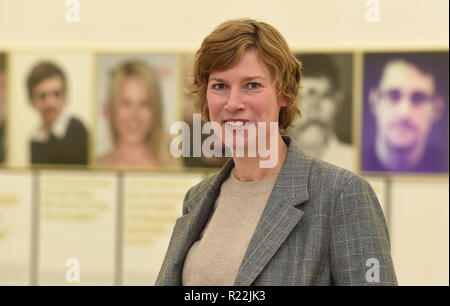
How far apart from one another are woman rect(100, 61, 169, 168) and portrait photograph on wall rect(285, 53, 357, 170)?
89 cm

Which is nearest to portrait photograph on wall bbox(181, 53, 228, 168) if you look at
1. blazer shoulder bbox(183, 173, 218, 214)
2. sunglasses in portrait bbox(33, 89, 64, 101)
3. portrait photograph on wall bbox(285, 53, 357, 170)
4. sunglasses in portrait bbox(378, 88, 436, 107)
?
portrait photograph on wall bbox(285, 53, 357, 170)

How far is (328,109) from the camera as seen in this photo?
137 inches

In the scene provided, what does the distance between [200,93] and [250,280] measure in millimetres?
652

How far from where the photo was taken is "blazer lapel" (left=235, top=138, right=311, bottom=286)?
1494mm

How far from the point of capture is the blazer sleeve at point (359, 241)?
4.66 feet

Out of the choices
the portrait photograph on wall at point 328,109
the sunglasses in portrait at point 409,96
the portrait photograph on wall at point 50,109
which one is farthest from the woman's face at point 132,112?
the sunglasses in portrait at point 409,96

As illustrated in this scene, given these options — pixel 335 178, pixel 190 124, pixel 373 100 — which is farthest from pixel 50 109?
pixel 335 178

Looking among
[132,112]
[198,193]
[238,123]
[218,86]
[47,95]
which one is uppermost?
[47,95]

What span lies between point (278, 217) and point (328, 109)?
2046 millimetres

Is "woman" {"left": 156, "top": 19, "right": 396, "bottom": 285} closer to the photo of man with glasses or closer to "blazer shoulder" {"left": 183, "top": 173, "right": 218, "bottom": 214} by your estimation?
"blazer shoulder" {"left": 183, "top": 173, "right": 218, "bottom": 214}

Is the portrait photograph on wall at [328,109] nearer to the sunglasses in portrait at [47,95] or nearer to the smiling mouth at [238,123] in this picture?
the sunglasses in portrait at [47,95]

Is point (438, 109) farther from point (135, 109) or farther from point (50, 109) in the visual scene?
point (50, 109)

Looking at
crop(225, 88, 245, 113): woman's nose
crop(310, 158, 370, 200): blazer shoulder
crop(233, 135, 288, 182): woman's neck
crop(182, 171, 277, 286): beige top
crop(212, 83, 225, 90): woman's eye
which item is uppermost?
crop(212, 83, 225, 90): woman's eye
